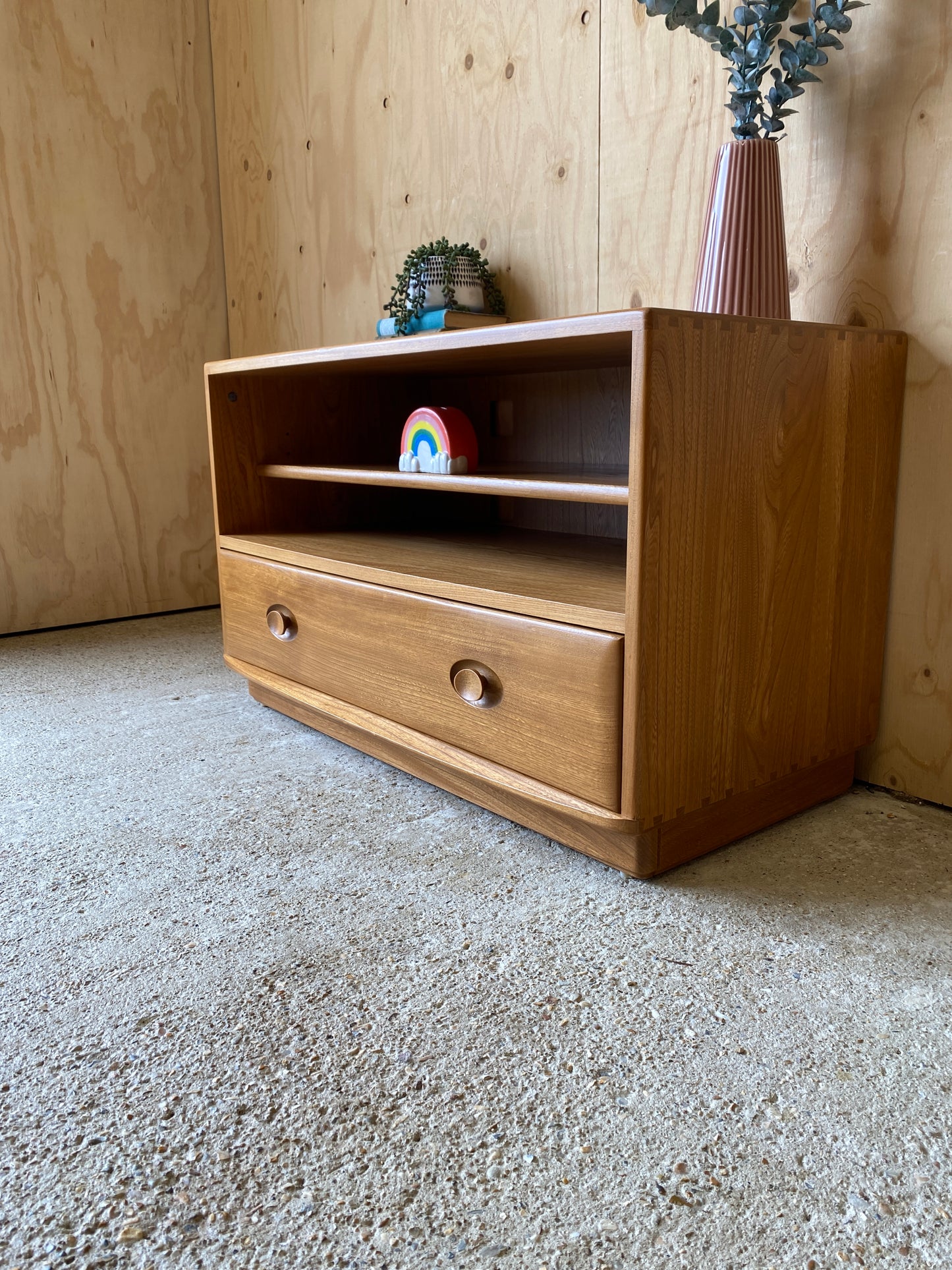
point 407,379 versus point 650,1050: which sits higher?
point 407,379

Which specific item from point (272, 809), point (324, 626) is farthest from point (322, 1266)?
point (324, 626)

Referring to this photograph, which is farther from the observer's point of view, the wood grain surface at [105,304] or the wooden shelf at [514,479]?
the wood grain surface at [105,304]

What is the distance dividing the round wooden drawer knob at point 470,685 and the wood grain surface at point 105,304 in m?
1.69

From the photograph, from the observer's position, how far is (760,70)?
1229 millimetres

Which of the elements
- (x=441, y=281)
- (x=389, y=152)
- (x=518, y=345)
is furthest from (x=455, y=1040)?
(x=389, y=152)

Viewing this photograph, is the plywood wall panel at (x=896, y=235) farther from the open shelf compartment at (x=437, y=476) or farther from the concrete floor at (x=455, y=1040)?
the open shelf compartment at (x=437, y=476)

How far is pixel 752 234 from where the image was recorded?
124cm

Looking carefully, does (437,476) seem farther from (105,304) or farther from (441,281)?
(105,304)

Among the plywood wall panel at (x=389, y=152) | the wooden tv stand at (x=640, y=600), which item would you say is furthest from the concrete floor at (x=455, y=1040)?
the plywood wall panel at (x=389, y=152)

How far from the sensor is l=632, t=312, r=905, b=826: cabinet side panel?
1009 mm

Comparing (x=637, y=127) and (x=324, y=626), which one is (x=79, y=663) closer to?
(x=324, y=626)

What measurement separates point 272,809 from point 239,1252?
0.74 m

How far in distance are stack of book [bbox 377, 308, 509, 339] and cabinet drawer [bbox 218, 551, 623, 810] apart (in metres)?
0.51

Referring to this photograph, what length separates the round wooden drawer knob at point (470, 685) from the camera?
121 cm
